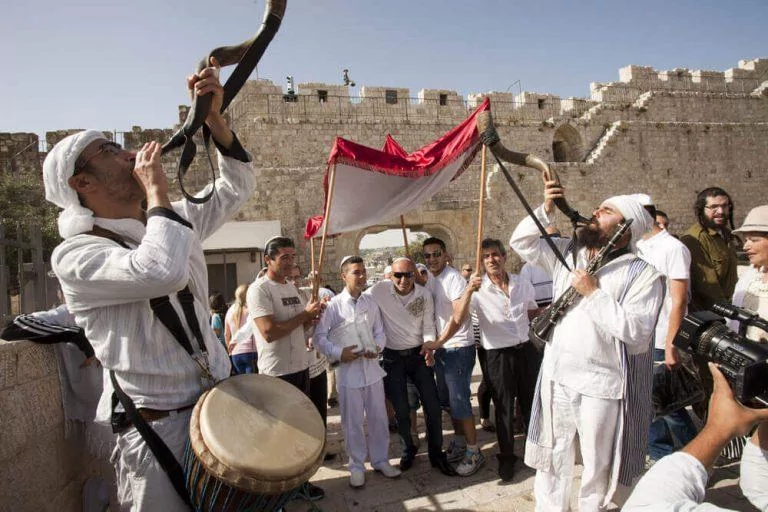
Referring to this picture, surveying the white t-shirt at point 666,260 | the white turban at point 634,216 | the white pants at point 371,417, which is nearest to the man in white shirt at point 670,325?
the white t-shirt at point 666,260

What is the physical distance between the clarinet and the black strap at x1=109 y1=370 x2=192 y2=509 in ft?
6.78

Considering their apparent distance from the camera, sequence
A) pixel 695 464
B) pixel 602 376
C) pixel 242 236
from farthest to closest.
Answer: pixel 242 236
pixel 602 376
pixel 695 464

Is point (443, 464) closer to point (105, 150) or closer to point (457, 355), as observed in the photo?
point (457, 355)

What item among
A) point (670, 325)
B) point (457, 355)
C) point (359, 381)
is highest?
point (670, 325)

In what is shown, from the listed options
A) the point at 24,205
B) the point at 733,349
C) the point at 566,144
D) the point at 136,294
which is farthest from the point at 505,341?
the point at 566,144

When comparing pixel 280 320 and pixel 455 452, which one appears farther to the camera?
pixel 455 452

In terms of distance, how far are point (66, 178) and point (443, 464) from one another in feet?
11.1

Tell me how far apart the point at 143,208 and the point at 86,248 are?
1.75ft

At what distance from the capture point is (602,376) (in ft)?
8.20

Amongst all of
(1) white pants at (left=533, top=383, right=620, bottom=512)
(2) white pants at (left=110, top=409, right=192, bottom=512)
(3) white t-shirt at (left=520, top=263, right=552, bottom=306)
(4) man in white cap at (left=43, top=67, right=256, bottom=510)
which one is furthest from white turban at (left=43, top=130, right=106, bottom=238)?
(3) white t-shirt at (left=520, top=263, right=552, bottom=306)

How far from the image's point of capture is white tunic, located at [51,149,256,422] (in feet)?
4.56

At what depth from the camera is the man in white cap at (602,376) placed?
2.43m

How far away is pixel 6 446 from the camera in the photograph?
1963mm

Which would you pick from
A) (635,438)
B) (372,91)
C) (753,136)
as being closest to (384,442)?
(635,438)
